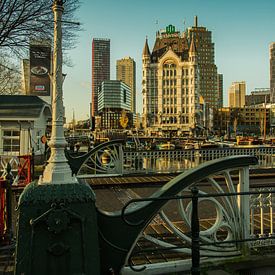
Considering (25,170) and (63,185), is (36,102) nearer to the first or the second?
(25,170)

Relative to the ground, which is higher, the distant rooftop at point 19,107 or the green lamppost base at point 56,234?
the distant rooftop at point 19,107

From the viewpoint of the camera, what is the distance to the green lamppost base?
3029 mm

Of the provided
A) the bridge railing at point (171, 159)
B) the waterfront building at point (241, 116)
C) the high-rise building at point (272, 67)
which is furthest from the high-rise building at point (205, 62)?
the bridge railing at point (171, 159)

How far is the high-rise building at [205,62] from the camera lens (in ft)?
641

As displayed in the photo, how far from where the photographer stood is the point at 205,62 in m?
196

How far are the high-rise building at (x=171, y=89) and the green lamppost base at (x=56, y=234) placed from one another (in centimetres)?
12730

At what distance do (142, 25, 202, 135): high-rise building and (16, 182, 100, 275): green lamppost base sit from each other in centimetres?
12730

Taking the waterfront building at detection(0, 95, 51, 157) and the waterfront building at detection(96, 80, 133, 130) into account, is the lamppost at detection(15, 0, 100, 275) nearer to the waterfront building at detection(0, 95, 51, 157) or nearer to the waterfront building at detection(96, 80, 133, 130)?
the waterfront building at detection(0, 95, 51, 157)

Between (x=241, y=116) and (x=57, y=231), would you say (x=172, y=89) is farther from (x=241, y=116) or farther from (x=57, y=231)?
(x=57, y=231)

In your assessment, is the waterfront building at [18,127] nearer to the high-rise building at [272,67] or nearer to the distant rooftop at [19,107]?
the distant rooftop at [19,107]

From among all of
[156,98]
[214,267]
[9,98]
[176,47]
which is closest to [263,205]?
[214,267]

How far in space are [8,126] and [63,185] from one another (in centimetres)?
1671

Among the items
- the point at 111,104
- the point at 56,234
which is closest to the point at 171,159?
the point at 56,234

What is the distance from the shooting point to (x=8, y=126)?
18469 mm
